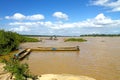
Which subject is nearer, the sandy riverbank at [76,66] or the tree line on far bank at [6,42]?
the sandy riverbank at [76,66]

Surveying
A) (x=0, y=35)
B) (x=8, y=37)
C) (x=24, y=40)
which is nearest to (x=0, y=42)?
(x=0, y=35)

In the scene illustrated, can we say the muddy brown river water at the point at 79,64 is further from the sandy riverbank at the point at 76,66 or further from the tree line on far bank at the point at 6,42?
the tree line on far bank at the point at 6,42

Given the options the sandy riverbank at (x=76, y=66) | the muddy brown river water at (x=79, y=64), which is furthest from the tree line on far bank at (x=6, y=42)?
the sandy riverbank at (x=76, y=66)

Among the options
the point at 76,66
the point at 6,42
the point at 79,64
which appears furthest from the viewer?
the point at 6,42

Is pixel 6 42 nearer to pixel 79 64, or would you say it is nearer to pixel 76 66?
pixel 79 64

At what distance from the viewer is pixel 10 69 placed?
23.1 ft

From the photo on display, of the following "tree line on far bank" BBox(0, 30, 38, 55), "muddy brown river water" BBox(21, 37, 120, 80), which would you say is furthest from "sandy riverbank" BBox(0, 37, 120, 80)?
"tree line on far bank" BBox(0, 30, 38, 55)

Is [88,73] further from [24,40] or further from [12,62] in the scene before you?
[24,40]

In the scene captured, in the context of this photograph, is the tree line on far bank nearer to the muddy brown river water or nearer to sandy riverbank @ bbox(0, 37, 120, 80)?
the muddy brown river water

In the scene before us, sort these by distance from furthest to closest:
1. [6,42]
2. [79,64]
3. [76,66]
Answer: [6,42]
[79,64]
[76,66]

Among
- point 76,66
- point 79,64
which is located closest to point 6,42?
point 79,64

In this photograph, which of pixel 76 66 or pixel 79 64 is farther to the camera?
pixel 79 64

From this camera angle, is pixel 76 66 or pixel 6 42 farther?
pixel 6 42

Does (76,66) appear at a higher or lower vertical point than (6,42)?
lower
